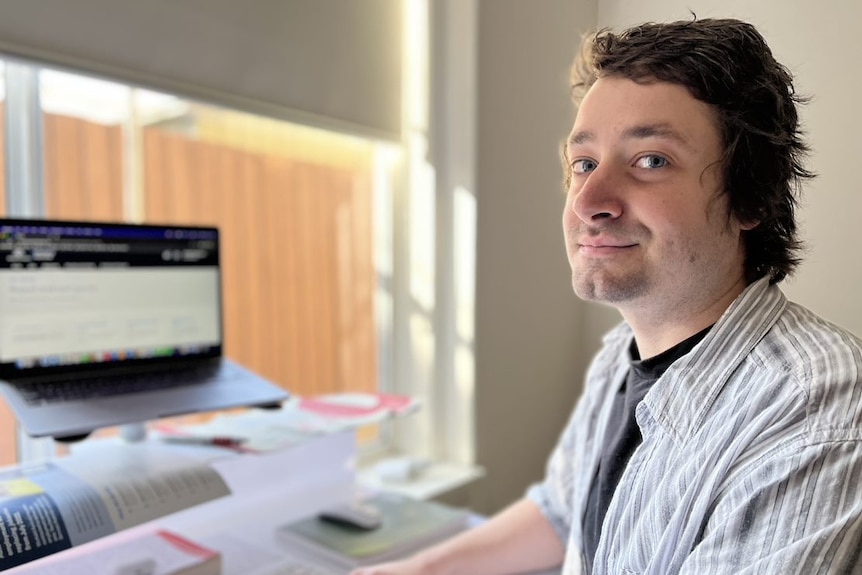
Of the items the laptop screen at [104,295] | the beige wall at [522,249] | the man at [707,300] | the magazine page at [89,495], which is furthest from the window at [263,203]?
the man at [707,300]

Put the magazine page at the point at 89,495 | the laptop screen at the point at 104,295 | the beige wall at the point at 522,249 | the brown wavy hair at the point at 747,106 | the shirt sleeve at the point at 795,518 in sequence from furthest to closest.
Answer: the laptop screen at the point at 104,295
the beige wall at the point at 522,249
the magazine page at the point at 89,495
the brown wavy hair at the point at 747,106
the shirt sleeve at the point at 795,518

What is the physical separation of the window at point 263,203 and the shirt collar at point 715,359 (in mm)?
1106

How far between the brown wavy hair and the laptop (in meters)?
0.88

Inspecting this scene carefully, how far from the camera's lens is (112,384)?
1121 mm

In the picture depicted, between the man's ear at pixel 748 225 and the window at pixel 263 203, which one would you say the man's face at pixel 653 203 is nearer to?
the man's ear at pixel 748 225

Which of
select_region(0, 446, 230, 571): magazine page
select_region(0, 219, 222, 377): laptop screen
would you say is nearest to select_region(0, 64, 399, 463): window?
select_region(0, 219, 222, 377): laptop screen

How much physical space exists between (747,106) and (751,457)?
35cm

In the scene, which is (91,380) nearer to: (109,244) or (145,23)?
(109,244)

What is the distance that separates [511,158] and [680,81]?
0.60 metres

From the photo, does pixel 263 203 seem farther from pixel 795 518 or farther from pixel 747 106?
pixel 795 518

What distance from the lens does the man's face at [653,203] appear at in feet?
2.26

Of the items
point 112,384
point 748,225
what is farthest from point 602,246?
point 112,384

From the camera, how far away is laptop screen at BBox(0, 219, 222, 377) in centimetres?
104

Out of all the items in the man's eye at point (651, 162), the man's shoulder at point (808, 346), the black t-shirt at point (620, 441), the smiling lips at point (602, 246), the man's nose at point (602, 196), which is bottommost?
the black t-shirt at point (620, 441)
